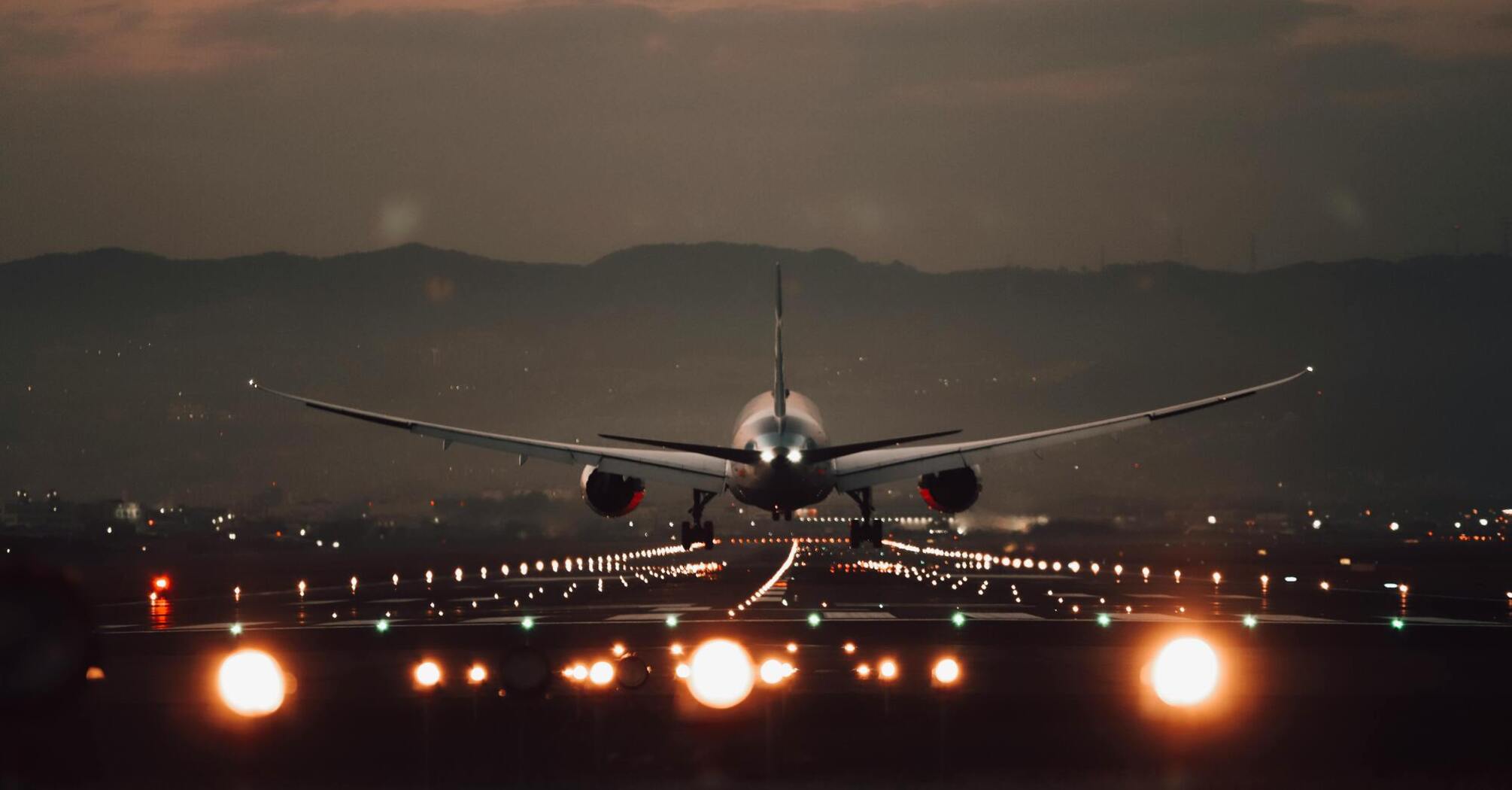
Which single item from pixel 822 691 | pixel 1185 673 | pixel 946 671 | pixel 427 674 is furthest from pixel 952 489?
pixel 822 691

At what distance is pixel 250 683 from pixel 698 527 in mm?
37340

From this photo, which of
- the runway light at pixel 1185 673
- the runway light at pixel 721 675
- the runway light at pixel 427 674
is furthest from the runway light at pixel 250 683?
the runway light at pixel 1185 673

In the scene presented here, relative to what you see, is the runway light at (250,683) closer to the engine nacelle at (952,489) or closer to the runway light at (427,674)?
the runway light at (427,674)

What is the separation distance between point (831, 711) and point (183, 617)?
2573cm

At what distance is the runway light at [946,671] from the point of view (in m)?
24.2

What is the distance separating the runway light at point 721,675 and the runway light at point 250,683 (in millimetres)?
5485

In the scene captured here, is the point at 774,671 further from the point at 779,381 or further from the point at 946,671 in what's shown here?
the point at 779,381

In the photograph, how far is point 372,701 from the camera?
2175cm

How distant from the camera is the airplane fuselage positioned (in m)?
54.6

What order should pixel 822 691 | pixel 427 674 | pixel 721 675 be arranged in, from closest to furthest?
pixel 822 691 → pixel 721 675 → pixel 427 674

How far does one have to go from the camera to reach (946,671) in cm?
2555

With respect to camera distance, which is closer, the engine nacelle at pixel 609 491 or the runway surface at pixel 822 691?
the runway surface at pixel 822 691

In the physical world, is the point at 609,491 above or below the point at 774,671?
above

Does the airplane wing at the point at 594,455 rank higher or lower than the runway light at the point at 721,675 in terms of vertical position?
higher
